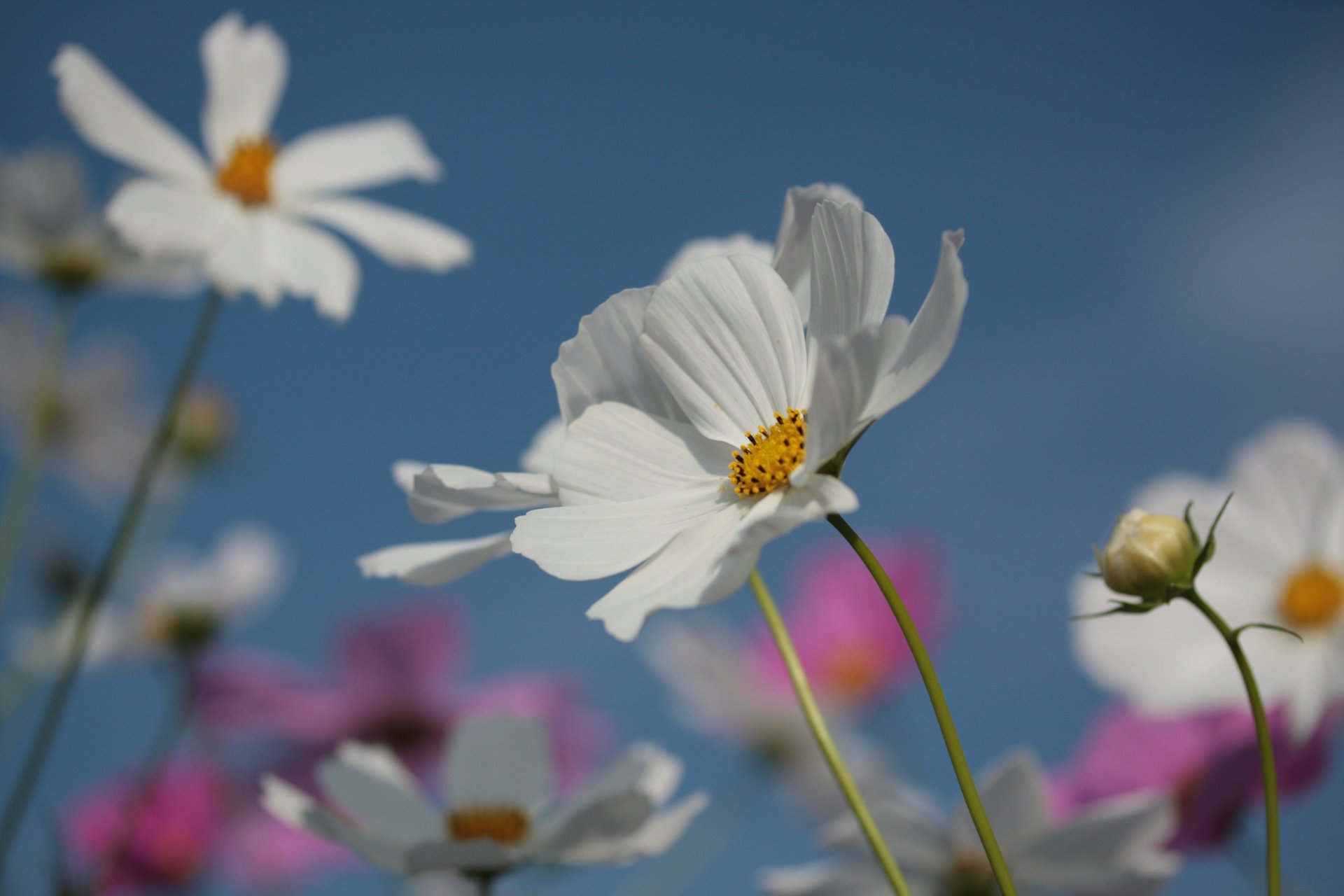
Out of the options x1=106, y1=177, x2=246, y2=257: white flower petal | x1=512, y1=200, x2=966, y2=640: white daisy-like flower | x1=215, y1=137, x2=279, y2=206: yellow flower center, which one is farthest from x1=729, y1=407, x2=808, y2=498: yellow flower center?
x1=215, y1=137, x2=279, y2=206: yellow flower center

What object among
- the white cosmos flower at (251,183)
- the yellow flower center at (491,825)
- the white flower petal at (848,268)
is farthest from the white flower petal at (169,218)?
the white flower petal at (848,268)

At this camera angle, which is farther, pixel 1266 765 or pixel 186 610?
pixel 186 610

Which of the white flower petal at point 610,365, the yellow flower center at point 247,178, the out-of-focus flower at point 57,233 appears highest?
the out-of-focus flower at point 57,233

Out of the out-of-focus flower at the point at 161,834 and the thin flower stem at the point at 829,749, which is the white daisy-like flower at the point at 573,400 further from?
the out-of-focus flower at the point at 161,834

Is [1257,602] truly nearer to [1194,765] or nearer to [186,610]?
[1194,765]

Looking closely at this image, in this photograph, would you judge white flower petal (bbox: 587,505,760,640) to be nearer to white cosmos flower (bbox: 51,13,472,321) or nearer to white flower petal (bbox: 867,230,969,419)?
white flower petal (bbox: 867,230,969,419)

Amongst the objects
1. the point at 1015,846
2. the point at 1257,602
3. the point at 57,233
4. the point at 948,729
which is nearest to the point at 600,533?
the point at 948,729
